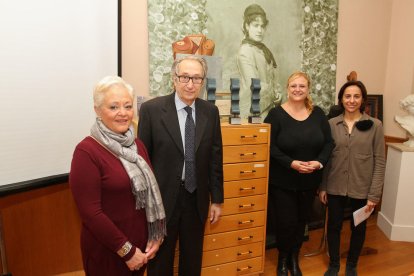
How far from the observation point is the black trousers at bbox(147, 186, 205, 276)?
5.76ft

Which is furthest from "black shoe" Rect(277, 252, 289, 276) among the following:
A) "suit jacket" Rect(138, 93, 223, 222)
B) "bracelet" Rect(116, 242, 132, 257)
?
"bracelet" Rect(116, 242, 132, 257)

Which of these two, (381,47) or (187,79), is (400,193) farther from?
(187,79)

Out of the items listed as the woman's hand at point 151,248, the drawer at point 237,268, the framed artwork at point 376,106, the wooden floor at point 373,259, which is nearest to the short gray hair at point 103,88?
the woman's hand at point 151,248

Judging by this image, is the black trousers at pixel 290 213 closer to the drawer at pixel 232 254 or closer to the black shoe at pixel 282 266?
the black shoe at pixel 282 266

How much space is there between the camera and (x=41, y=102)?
5.83ft

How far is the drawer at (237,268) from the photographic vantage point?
2266 mm

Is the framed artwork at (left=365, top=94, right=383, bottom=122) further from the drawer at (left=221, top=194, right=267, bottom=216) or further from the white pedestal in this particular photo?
the drawer at (left=221, top=194, right=267, bottom=216)

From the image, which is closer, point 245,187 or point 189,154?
point 189,154

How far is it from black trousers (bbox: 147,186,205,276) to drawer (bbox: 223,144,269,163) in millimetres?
501

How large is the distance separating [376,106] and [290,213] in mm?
2085

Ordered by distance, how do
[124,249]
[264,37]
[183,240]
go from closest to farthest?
1. [124,249]
2. [183,240]
3. [264,37]

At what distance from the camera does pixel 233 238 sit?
2.30 m

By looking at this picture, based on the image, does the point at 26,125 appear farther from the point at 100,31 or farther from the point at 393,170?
the point at 393,170

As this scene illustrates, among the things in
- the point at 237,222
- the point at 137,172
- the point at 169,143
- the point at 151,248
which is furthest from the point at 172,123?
the point at 237,222
